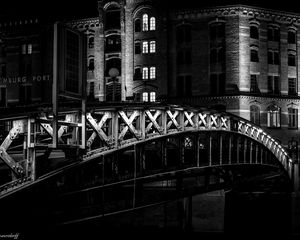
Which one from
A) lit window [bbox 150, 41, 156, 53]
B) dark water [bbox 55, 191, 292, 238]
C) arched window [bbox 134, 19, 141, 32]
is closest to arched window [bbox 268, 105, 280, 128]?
lit window [bbox 150, 41, 156, 53]

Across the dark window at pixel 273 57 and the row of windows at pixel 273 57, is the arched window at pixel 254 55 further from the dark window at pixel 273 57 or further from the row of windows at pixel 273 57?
the dark window at pixel 273 57

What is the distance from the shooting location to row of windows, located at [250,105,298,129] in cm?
4331

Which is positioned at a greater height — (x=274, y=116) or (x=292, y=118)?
(x=274, y=116)

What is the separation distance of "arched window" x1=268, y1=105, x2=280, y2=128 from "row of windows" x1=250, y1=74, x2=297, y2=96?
1369mm

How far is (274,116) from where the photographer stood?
146 ft

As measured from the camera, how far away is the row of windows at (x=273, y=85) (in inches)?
1716

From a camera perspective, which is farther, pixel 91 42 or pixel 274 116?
pixel 91 42

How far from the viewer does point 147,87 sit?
44500mm

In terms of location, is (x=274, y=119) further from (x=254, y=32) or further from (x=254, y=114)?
(x=254, y=32)

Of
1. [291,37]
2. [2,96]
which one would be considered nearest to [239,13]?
[291,37]

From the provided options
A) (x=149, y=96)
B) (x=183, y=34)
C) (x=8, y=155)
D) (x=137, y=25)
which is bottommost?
(x=8, y=155)

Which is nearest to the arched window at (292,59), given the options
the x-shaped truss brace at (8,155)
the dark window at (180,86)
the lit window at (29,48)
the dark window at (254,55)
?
the dark window at (254,55)

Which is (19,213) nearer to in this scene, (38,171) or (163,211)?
(38,171)

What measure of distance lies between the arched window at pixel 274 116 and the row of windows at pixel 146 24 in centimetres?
1156
